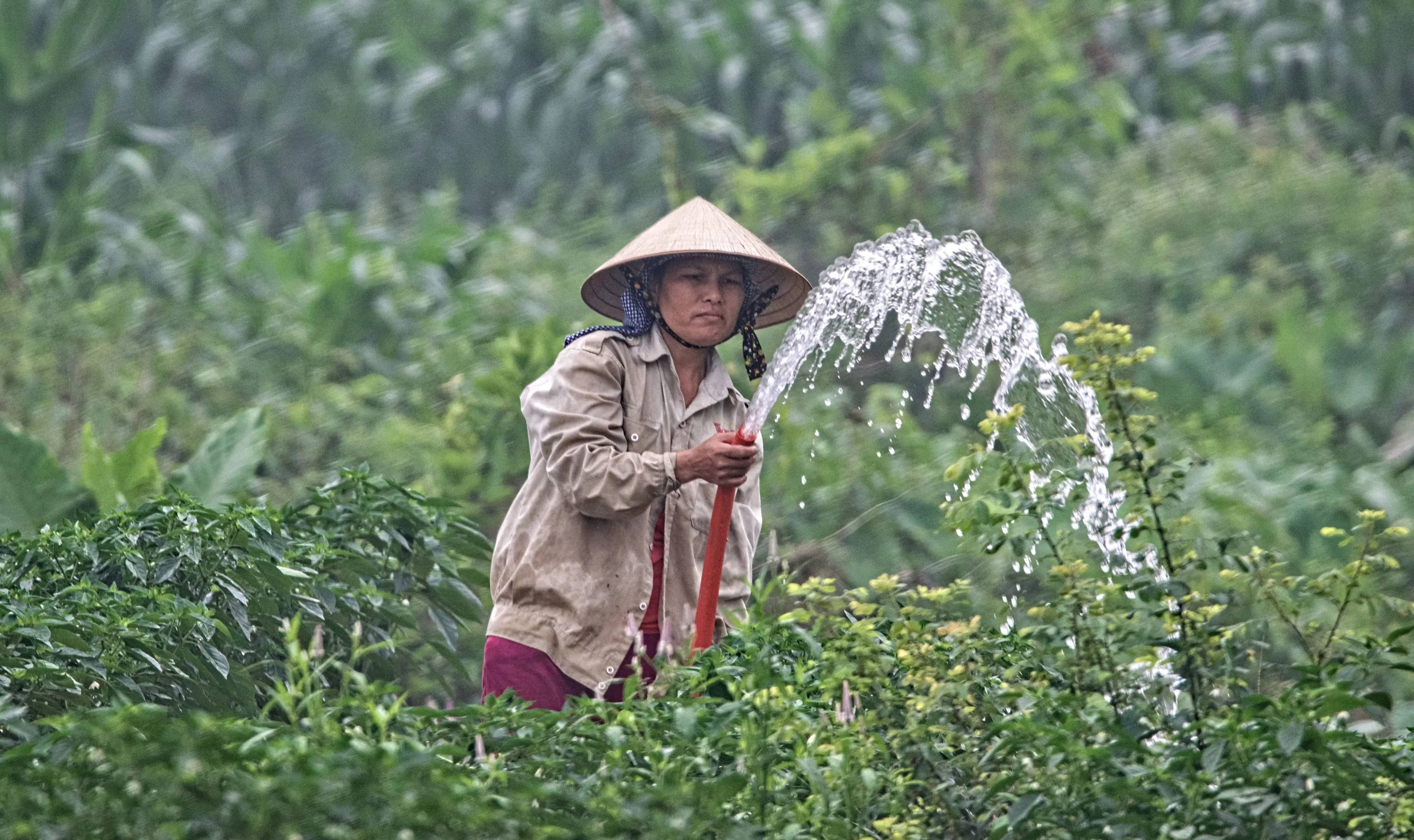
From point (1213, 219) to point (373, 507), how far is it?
219 inches

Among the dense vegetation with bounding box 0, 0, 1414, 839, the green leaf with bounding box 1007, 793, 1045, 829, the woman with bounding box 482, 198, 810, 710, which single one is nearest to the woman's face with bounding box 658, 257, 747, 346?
the woman with bounding box 482, 198, 810, 710

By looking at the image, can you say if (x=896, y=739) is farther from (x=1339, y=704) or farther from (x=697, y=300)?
(x=697, y=300)

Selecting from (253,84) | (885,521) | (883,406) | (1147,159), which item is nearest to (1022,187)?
(1147,159)

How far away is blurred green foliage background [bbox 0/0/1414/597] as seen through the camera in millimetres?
6781

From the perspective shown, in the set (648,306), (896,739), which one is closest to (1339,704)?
(896,739)

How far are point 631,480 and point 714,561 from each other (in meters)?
0.26

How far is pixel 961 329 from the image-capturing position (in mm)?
5242

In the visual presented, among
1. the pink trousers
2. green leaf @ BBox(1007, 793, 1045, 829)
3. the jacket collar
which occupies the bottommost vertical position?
the pink trousers

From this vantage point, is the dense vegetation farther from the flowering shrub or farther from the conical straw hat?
the conical straw hat

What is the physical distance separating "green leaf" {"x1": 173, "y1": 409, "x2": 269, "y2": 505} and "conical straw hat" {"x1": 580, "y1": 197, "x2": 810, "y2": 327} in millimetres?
1716

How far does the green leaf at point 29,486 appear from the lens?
514 centimetres

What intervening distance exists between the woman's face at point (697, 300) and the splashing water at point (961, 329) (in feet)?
0.52

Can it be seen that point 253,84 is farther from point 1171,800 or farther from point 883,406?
point 1171,800

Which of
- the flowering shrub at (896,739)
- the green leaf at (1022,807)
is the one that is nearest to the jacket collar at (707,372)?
the flowering shrub at (896,739)
